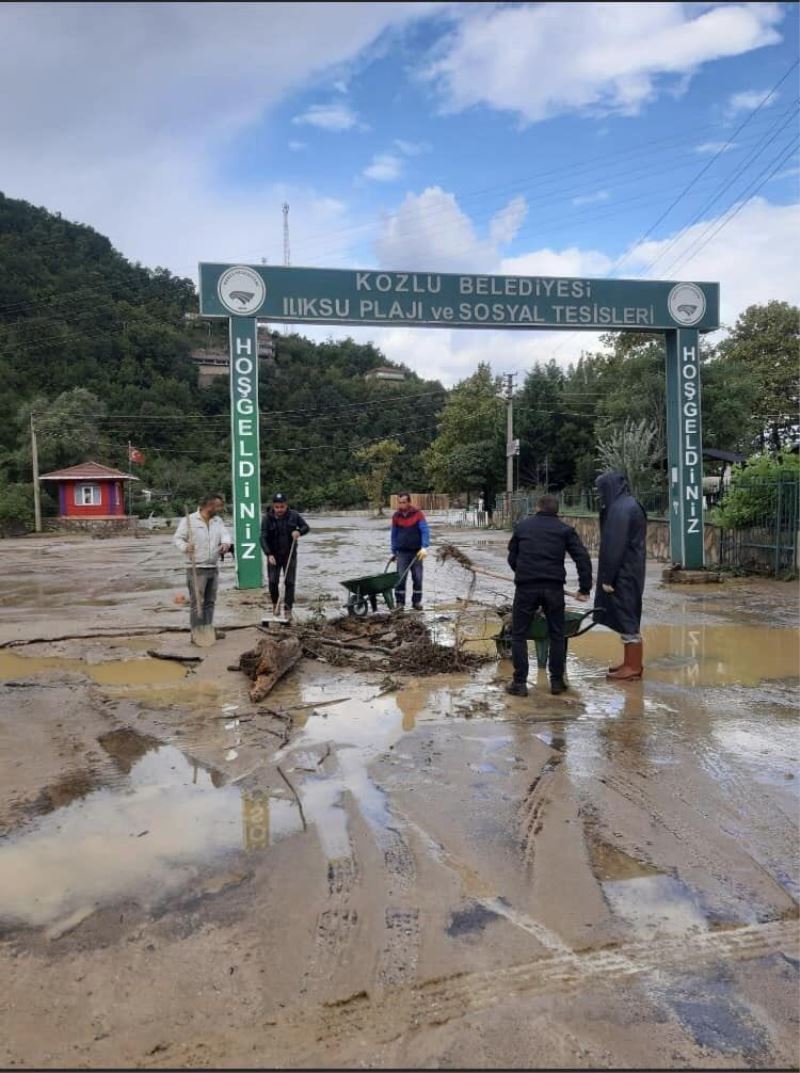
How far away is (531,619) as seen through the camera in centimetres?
641

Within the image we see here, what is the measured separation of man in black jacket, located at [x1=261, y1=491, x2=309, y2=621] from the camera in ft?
32.7

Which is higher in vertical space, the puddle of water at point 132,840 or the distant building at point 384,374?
the distant building at point 384,374

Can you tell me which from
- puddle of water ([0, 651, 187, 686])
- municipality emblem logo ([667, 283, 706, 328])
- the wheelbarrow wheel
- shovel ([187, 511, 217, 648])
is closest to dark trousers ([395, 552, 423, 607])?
the wheelbarrow wheel

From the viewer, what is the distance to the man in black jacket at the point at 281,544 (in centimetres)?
995

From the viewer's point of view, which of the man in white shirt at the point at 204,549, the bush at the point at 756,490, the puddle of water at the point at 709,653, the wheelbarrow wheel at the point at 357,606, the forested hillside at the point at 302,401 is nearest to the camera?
the puddle of water at the point at 709,653

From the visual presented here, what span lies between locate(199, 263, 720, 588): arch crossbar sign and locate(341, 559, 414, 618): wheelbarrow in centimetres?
406

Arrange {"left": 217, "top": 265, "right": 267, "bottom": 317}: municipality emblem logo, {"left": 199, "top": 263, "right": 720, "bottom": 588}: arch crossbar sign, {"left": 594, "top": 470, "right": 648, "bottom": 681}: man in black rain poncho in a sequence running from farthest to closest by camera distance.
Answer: {"left": 199, "top": 263, "right": 720, "bottom": 588}: arch crossbar sign, {"left": 217, "top": 265, "right": 267, "bottom": 317}: municipality emblem logo, {"left": 594, "top": 470, "right": 648, "bottom": 681}: man in black rain poncho

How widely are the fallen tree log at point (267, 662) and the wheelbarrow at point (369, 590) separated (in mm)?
1966

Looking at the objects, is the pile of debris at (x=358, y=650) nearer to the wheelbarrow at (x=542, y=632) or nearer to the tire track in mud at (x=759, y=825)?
the wheelbarrow at (x=542, y=632)

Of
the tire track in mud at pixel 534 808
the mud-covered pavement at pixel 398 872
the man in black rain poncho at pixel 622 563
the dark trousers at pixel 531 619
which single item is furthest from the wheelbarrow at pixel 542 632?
the tire track in mud at pixel 534 808

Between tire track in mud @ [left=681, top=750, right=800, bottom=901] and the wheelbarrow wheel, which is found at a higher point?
the wheelbarrow wheel

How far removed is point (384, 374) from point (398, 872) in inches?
4385

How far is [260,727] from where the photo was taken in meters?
5.50

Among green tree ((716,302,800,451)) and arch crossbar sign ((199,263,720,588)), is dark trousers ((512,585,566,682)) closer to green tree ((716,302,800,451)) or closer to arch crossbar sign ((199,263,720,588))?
arch crossbar sign ((199,263,720,588))
